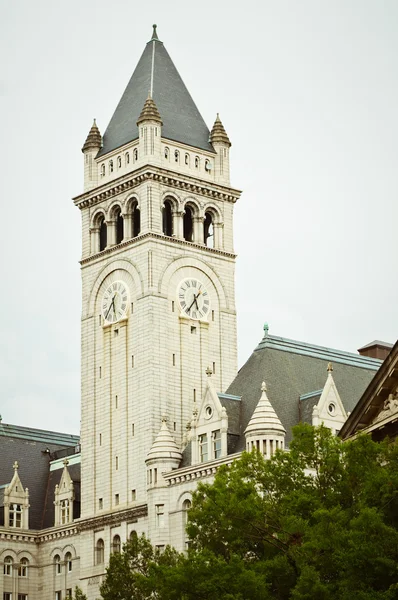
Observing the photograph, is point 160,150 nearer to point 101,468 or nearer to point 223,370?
point 223,370

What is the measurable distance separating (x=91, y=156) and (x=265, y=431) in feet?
105

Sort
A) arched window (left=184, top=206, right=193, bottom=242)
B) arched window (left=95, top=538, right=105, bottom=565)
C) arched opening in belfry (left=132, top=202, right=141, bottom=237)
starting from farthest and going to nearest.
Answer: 1. arched window (left=184, top=206, right=193, bottom=242)
2. arched opening in belfry (left=132, top=202, right=141, bottom=237)
3. arched window (left=95, top=538, right=105, bottom=565)

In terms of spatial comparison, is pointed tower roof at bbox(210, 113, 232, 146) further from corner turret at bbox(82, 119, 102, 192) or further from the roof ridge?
the roof ridge

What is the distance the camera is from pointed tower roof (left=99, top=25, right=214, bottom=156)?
112938 millimetres

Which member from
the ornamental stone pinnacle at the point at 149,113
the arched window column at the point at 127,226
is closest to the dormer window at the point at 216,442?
the arched window column at the point at 127,226

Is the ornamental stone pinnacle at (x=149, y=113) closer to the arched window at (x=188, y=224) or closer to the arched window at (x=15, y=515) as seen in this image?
the arched window at (x=188, y=224)

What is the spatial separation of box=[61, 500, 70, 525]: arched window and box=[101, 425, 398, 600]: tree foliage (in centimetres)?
4516

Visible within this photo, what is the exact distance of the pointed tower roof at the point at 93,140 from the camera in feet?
379

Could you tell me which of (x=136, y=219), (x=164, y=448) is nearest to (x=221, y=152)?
(x=136, y=219)

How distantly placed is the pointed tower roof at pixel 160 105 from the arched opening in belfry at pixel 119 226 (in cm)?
515

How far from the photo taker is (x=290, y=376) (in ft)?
333

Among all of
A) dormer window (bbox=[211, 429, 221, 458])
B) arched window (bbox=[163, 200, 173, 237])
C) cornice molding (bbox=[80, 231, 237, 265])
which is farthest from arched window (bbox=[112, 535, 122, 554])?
arched window (bbox=[163, 200, 173, 237])

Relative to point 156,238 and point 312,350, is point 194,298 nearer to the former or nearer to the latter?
point 156,238

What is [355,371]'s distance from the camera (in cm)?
10681
